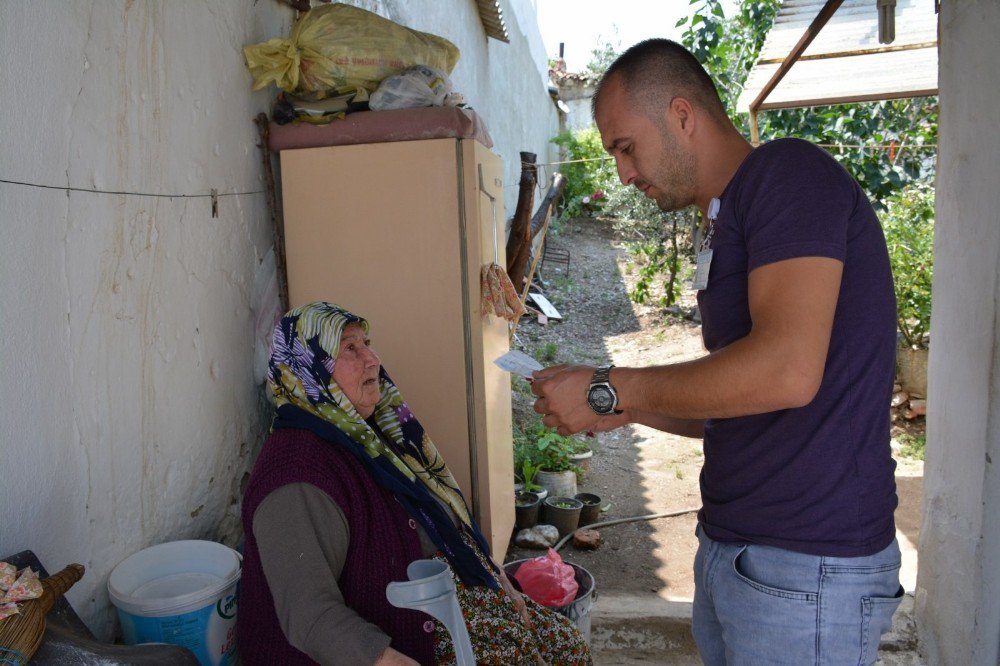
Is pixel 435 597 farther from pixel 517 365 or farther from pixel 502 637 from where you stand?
pixel 502 637

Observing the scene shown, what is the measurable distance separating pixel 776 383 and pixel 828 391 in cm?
19

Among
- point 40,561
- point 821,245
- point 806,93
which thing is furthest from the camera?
point 806,93

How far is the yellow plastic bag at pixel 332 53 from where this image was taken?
260cm

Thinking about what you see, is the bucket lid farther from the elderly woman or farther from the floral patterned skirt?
the floral patterned skirt

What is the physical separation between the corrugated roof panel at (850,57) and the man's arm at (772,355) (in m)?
3.64

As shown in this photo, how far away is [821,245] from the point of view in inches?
48.9

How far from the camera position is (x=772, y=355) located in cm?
124

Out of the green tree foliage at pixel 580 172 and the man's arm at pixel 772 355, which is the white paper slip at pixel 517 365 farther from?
the green tree foliage at pixel 580 172

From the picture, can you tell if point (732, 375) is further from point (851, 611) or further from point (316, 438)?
point (316, 438)

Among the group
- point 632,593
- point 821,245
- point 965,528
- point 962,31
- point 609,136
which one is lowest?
point 632,593

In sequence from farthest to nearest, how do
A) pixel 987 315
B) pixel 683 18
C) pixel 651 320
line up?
1. pixel 651 320
2. pixel 683 18
3. pixel 987 315

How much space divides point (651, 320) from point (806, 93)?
6412mm

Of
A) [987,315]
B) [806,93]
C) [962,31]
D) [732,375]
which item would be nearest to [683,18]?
[806,93]

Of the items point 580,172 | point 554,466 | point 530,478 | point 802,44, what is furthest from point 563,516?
point 580,172
